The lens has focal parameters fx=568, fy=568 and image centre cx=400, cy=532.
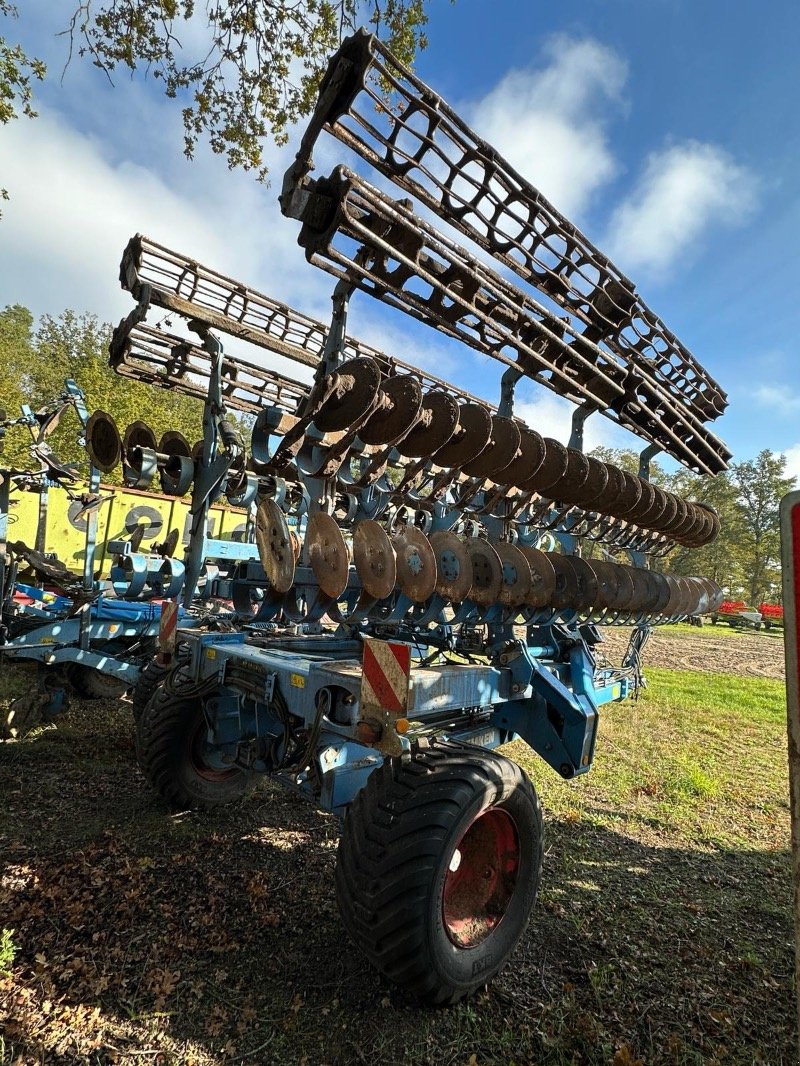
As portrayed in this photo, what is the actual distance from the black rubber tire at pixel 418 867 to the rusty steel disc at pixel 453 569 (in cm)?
125

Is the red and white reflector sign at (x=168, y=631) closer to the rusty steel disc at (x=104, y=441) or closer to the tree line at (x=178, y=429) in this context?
the rusty steel disc at (x=104, y=441)

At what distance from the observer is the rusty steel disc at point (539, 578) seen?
14.7ft

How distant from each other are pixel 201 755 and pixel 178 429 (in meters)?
26.9

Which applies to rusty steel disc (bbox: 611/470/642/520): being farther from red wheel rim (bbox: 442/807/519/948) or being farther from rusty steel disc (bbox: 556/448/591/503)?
red wheel rim (bbox: 442/807/519/948)

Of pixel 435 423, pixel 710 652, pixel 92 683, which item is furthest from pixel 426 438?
pixel 710 652

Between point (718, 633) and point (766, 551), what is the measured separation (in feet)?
85.9

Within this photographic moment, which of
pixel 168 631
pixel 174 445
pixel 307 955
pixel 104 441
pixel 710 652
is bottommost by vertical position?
pixel 307 955

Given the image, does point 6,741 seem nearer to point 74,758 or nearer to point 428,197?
point 74,758

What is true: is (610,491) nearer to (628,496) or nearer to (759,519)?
(628,496)

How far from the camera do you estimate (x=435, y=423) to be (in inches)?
151

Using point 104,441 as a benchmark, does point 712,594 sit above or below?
below

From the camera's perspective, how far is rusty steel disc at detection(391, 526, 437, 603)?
3.67 m

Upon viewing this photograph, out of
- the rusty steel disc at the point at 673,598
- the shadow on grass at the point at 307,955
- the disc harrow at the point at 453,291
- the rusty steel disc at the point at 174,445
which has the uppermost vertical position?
the disc harrow at the point at 453,291

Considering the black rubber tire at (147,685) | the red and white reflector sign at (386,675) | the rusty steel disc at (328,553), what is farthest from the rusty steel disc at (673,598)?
the black rubber tire at (147,685)
